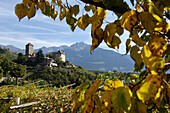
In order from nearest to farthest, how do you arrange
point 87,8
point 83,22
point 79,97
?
point 79,97 < point 83,22 < point 87,8

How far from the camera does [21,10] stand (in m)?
1.09

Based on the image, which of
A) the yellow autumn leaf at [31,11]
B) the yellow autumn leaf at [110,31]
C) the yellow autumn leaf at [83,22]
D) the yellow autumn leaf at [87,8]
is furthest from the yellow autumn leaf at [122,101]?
the yellow autumn leaf at [87,8]

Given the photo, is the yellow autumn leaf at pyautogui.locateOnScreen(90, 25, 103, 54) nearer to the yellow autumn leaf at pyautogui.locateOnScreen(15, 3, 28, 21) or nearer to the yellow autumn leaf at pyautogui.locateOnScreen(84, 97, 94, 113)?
the yellow autumn leaf at pyautogui.locateOnScreen(84, 97, 94, 113)

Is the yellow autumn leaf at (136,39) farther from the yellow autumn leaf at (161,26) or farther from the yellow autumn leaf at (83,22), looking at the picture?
the yellow autumn leaf at (83,22)

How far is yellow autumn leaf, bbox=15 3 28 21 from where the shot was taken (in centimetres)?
108

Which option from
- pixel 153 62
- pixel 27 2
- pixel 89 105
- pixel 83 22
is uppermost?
pixel 27 2

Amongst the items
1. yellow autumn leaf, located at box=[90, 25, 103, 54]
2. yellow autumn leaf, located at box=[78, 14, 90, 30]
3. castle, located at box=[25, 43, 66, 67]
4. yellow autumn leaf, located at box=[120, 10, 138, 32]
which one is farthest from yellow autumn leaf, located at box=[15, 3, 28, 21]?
castle, located at box=[25, 43, 66, 67]

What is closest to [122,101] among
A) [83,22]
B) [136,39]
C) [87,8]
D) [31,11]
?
[136,39]

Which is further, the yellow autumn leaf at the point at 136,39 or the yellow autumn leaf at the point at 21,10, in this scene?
the yellow autumn leaf at the point at 21,10

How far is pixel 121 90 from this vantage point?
0.45 m

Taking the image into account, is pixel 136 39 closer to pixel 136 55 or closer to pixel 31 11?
pixel 136 55

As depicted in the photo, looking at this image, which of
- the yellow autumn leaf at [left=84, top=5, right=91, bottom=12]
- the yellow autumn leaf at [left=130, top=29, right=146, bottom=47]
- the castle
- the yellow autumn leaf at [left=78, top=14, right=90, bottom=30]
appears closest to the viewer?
the yellow autumn leaf at [left=130, top=29, right=146, bottom=47]

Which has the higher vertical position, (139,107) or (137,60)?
(137,60)

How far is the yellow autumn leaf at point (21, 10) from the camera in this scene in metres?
1.08
